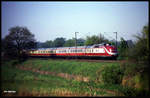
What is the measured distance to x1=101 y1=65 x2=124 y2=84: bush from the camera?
1302 cm

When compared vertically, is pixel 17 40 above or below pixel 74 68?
above

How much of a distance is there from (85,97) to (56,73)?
799cm

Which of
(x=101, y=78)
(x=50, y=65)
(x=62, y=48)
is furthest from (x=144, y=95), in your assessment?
(x=62, y=48)

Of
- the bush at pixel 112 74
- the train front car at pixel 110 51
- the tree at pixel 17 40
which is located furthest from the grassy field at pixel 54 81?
the train front car at pixel 110 51

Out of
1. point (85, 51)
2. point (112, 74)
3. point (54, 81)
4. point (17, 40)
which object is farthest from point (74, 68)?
point (17, 40)

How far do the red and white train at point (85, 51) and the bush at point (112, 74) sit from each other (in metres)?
5.89

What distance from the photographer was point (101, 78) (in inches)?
576

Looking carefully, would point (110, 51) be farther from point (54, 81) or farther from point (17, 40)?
point (17, 40)

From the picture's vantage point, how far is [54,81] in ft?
42.5

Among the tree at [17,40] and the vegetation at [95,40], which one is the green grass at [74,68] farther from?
the tree at [17,40]

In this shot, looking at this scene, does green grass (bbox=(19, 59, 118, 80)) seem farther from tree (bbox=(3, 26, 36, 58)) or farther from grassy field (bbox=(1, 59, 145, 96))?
tree (bbox=(3, 26, 36, 58))

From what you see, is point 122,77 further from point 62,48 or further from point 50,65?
point 62,48

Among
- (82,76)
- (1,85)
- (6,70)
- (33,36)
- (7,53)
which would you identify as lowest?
(82,76)

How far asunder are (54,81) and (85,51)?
10.7m
